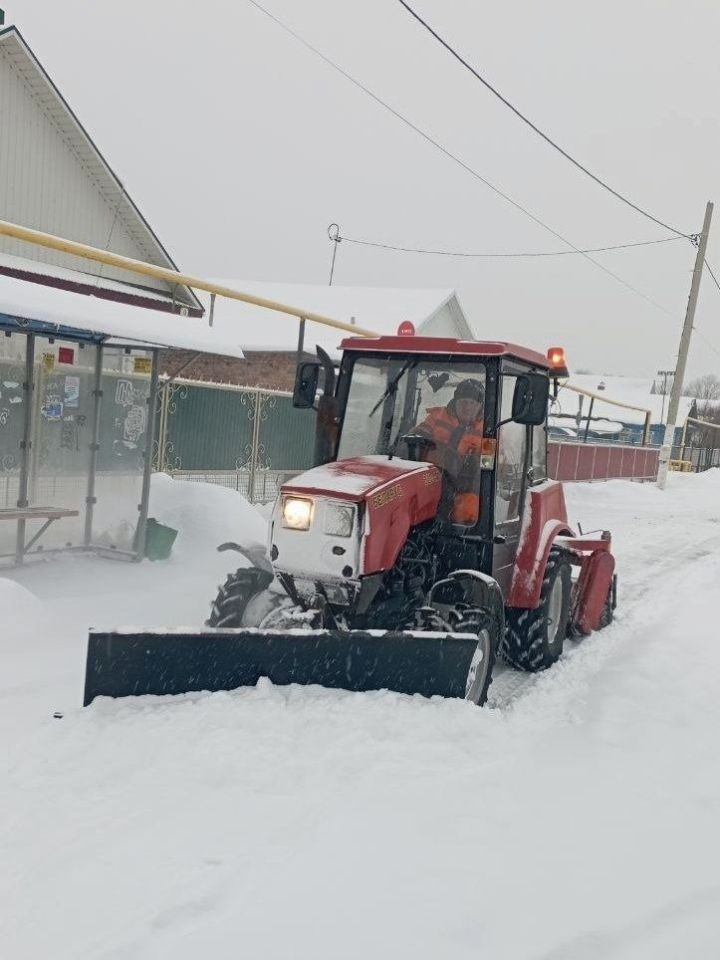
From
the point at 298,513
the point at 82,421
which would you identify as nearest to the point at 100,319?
the point at 82,421

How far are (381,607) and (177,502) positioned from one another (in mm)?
4598

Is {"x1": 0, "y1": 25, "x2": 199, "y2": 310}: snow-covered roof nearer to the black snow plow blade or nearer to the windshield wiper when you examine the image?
the windshield wiper

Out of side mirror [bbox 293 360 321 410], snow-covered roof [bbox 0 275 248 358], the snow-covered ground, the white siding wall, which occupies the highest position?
the white siding wall

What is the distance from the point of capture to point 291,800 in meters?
3.48

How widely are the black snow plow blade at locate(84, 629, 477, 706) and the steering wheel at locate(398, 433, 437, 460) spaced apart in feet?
4.27

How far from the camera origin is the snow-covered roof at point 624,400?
57312mm

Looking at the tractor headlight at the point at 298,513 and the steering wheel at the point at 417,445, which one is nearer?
the tractor headlight at the point at 298,513

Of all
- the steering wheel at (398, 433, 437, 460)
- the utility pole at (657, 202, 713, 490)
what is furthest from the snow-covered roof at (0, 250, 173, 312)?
the utility pole at (657, 202, 713, 490)

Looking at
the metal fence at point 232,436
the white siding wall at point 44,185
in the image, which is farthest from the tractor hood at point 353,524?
the white siding wall at point 44,185

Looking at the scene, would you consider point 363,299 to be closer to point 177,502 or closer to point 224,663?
point 177,502

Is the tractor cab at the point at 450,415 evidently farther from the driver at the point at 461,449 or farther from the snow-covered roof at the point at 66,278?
the snow-covered roof at the point at 66,278

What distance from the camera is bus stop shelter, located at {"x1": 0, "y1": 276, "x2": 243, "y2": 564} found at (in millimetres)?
7551

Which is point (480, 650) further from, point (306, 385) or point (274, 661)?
point (306, 385)

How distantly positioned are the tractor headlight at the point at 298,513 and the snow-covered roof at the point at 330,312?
1797 centimetres
